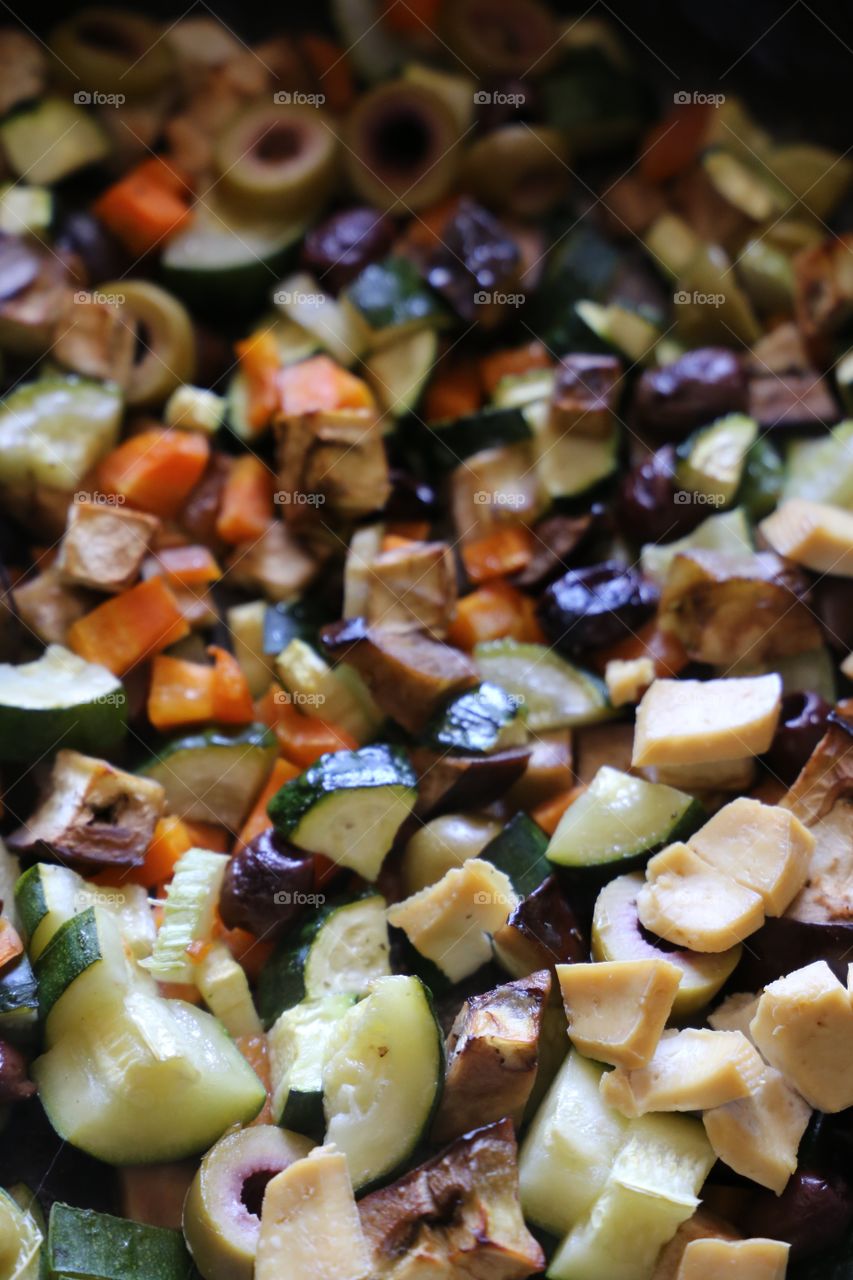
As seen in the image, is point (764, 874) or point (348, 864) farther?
point (348, 864)

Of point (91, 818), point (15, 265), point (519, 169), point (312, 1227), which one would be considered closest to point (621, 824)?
point (312, 1227)

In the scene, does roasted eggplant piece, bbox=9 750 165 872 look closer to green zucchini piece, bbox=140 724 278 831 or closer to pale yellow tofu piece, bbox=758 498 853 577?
green zucchini piece, bbox=140 724 278 831

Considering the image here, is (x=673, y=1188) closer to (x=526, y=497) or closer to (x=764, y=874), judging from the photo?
(x=764, y=874)

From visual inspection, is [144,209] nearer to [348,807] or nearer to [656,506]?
[656,506]

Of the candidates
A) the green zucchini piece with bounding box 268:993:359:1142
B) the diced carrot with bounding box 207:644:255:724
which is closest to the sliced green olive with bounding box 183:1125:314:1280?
the green zucchini piece with bounding box 268:993:359:1142

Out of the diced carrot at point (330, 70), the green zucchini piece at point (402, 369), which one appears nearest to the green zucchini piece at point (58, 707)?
the green zucchini piece at point (402, 369)

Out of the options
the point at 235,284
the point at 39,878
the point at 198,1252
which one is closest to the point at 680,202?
the point at 235,284
